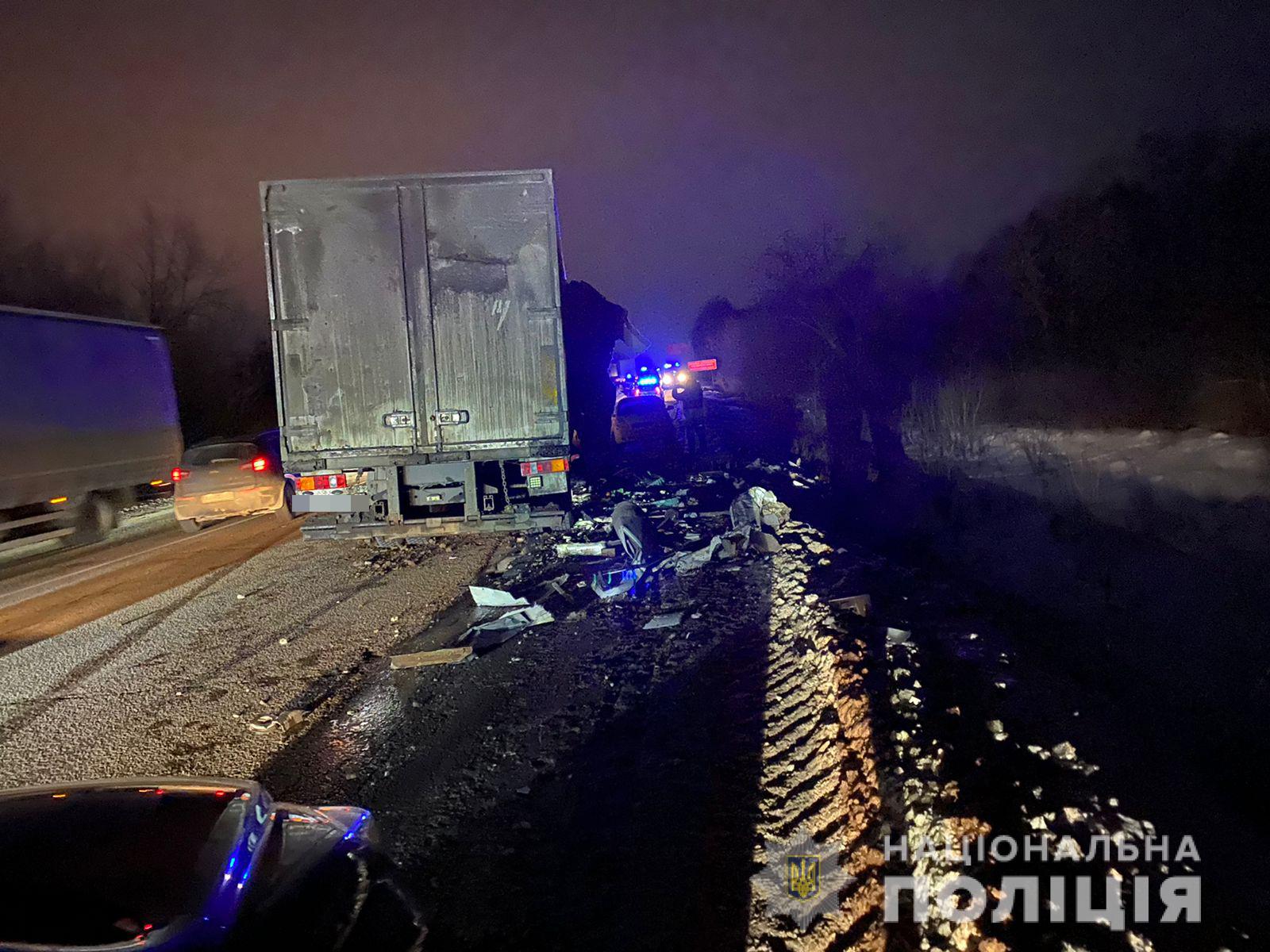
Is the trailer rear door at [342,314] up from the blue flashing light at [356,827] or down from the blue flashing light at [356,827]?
up

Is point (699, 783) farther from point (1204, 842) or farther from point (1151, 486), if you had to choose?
point (1151, 486)

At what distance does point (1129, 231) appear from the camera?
82.0 feet

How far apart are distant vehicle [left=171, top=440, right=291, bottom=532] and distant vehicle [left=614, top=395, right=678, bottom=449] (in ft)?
33.1

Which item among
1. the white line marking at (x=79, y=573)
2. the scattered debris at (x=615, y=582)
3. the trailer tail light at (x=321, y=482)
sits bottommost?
the white line marking at (x=79, y=573)

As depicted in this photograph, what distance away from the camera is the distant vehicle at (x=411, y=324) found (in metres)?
9.27

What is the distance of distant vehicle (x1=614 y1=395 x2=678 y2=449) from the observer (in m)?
21.9

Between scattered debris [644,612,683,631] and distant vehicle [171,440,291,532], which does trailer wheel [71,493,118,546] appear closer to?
distant vehicle [171,440,291,532]

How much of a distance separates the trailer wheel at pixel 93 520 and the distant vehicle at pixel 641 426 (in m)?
12.0

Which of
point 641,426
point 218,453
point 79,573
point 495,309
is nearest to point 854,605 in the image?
point 495,309

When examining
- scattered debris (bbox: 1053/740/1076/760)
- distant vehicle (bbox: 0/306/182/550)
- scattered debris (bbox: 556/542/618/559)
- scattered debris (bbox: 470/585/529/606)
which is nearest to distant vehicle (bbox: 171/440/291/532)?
distant vehicle (bbox: 0/306/182/550)

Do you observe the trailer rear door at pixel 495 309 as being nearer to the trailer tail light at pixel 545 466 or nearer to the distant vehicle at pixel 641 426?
the trailer tail light at pixel 545 466

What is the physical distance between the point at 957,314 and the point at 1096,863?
34761mm

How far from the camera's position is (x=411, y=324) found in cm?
945

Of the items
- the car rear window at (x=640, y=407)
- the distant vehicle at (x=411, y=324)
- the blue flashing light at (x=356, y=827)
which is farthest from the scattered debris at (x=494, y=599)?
the car rear window at (x=640, y=407)
